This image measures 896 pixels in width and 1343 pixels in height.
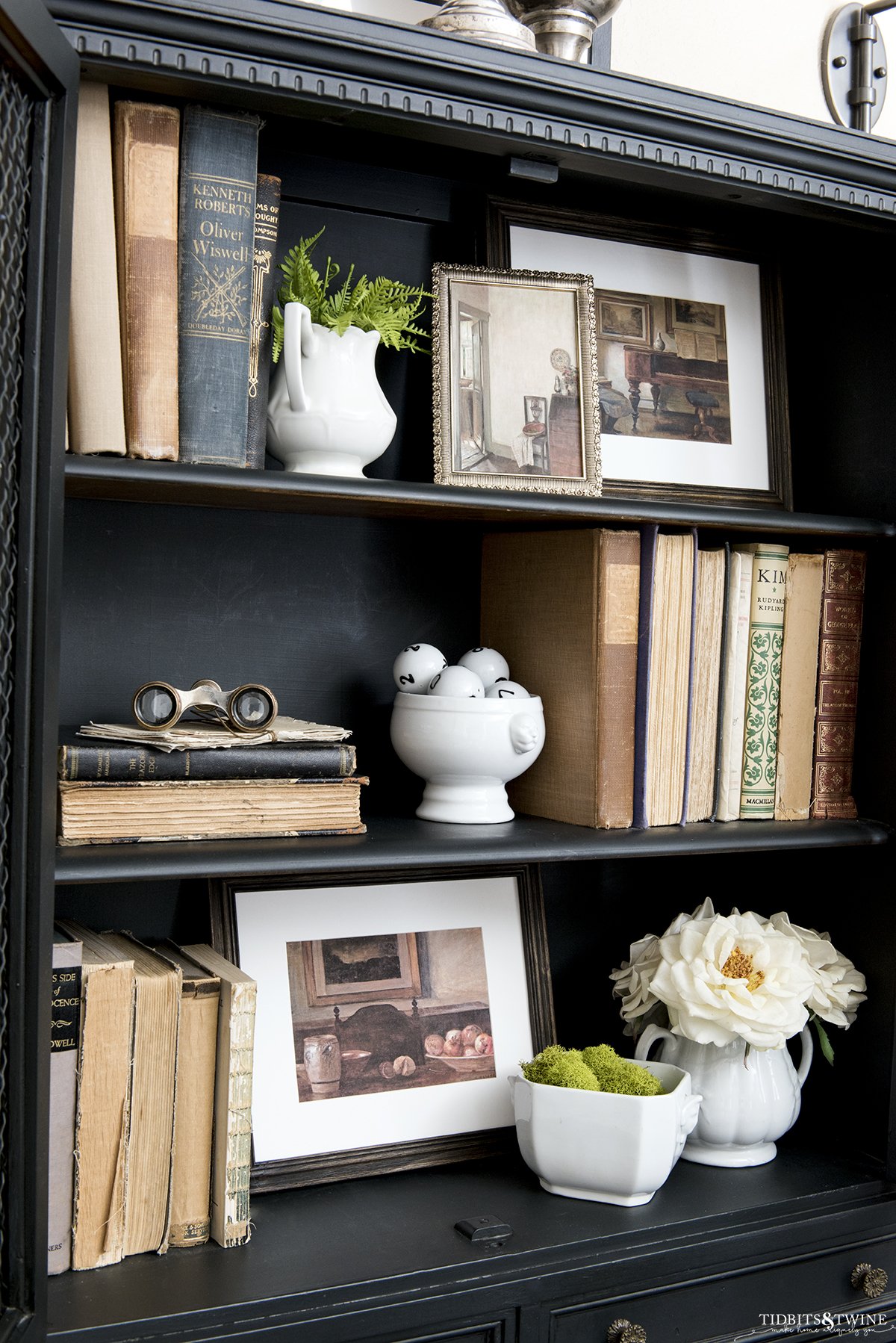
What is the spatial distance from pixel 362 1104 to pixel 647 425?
0.93 metres

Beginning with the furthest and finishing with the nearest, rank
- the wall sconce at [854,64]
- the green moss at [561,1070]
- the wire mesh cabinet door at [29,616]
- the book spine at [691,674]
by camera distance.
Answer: the wall sconce at [854,64] → the book spine at [691,674] → the green moss at [561,1070] → the wire mesh cabinet door at [29,616]

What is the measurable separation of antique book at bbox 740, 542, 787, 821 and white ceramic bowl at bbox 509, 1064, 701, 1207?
38 centimetres

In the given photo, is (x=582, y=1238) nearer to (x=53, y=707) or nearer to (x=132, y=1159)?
(x=132, y=1159)

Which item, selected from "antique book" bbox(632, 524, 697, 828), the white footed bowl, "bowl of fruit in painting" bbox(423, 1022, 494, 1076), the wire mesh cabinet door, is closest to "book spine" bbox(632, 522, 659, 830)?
"antique book" bbox(632, 524, 697, 828)

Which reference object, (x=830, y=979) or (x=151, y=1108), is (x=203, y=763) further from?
(x=830, y=979)

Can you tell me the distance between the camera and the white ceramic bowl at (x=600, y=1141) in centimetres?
137

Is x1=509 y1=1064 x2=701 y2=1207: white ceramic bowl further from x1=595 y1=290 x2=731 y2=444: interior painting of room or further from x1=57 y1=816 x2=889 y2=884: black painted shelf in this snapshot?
x1=595 y1=290 x2=731 y2=444: interior painting of room

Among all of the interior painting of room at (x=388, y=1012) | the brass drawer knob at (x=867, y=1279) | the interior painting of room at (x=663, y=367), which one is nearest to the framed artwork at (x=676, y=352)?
the interior painting of room at (x=663, y=367)

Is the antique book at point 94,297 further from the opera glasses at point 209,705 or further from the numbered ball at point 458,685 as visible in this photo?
the numbered ball at point 458,685

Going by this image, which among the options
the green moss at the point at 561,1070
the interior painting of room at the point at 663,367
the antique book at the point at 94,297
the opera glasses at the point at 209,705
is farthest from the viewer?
the interior painting of room at the point at 663,367

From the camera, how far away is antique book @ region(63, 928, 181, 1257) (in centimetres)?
124

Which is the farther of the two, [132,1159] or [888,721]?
[888,721]

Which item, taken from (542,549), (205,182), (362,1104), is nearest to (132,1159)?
(362,1104)

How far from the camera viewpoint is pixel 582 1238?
1312mm
